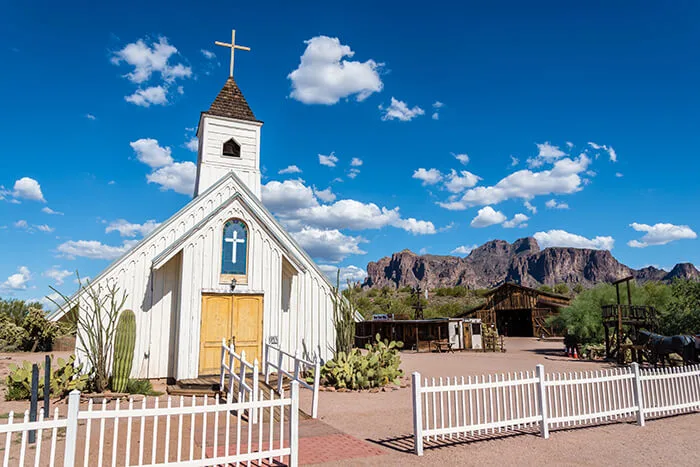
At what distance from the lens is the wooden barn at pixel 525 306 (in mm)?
41625

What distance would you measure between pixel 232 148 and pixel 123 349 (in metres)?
7.65

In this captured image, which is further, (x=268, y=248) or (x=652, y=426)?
(x=268, y=248)

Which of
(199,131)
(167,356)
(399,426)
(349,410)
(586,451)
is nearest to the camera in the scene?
(586,451)

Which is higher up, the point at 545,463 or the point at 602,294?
the point at 602,294

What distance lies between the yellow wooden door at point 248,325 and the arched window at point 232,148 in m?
5.36

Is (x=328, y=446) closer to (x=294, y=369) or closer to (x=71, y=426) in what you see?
(x=71, y=426)

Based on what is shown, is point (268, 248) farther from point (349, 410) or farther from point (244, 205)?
point (349, 410)

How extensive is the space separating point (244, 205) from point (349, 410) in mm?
6532

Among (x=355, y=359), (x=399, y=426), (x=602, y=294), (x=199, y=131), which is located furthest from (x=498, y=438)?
(x=602, y=294)

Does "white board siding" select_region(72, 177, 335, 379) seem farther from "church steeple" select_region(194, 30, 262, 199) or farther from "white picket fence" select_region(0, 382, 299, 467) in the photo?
"white picket fence" select_region(0, 382, 299, 467)

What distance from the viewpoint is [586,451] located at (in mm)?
6980

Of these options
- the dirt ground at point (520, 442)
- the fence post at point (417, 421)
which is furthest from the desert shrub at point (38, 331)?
the fence post at point (417, 421)

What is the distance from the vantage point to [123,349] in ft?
36.9

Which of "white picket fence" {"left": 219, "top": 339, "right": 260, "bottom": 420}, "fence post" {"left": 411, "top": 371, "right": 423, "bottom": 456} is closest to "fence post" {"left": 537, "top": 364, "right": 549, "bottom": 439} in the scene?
"fence post" {"left": 411, "top": 371, "right": 423, "bottom": 456}
